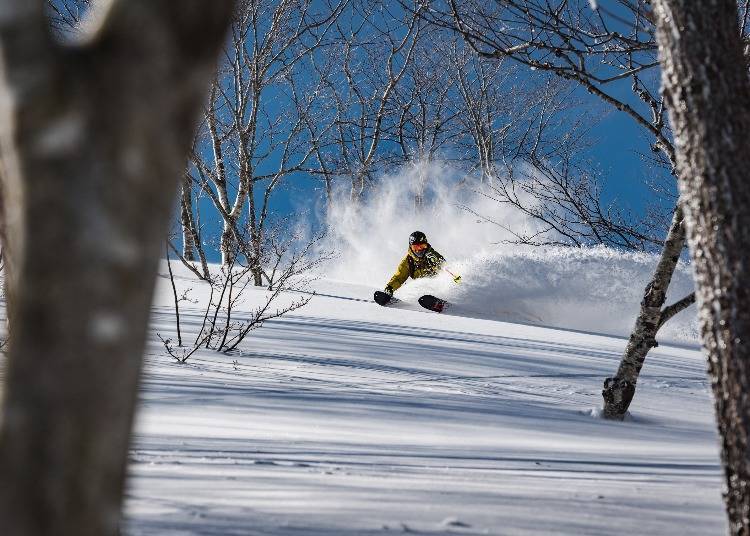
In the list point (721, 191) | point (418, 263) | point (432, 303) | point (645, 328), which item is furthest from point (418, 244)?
point (721, 191)

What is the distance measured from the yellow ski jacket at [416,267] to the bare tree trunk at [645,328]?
6199mm

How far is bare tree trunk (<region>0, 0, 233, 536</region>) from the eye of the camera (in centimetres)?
71

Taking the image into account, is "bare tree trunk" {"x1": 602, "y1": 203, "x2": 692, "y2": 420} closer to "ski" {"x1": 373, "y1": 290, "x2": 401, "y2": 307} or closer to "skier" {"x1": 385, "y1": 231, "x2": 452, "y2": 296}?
"ski" {"x1": 373, "y1": 290, "x2": 401, "y2": 307}

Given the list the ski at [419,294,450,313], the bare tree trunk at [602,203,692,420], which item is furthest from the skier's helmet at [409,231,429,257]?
the bare tree trunk at [602,203,692,420]

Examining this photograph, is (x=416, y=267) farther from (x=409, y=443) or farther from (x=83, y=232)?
(x=83, y=232)

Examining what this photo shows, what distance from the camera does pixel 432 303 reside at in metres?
9.16

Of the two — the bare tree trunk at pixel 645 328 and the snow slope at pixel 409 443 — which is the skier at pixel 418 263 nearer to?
the snow slope at pixel 409 443

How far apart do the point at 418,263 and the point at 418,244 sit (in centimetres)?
27

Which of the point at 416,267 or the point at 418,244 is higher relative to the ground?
the point at 418,244

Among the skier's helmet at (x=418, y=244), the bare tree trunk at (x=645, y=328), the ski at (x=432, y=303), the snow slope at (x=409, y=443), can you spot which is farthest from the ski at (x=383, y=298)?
the bare tree trunk at (x=645, y=328)

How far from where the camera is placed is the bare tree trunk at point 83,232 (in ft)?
2.34

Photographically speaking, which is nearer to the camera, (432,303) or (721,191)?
(721,191)

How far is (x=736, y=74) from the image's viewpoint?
4.84ft

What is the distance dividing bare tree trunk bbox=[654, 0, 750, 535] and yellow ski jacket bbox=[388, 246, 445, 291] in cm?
885
